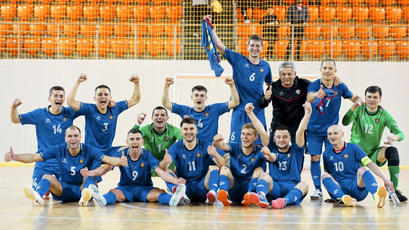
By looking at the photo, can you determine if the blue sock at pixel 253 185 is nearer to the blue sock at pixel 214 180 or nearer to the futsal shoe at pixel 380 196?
the blue sock at pixel 214 180

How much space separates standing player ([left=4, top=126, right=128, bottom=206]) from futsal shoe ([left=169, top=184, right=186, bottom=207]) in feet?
2.59

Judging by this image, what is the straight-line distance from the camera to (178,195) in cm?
587

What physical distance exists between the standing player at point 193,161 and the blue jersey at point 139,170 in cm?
27

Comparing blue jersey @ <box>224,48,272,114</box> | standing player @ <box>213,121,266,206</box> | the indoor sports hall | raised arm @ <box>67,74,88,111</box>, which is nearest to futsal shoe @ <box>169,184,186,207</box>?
standing player @ <box>213,121,266,206</box>

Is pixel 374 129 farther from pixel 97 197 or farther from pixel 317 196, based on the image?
pixel 97 197

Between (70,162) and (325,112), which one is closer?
(70,162)

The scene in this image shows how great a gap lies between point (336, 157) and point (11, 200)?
4172 mm

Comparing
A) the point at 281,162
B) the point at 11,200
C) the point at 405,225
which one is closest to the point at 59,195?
the point at 11,200

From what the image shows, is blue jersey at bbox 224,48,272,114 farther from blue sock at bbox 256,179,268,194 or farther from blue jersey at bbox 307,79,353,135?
blue sock at bbox 256,179,268,194

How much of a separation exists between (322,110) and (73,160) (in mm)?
3352

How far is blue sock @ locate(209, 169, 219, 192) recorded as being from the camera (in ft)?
19.7

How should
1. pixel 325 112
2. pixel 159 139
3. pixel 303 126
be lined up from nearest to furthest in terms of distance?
pixel 303 126, pixel 325 112, pixel 159 139

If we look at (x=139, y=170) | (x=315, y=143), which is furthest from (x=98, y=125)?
(x=315, y=143)

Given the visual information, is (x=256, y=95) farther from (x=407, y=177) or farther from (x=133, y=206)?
(x=407, y=177)
